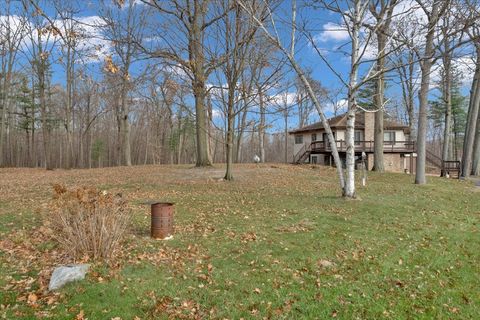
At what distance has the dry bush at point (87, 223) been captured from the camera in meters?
4.86

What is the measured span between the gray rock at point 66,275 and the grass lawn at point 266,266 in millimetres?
107

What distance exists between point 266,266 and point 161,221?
83.5 inches

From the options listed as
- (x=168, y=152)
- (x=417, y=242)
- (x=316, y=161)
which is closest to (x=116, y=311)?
(x=417, y=242)

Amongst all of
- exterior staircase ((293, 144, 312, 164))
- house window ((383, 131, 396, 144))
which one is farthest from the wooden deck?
house window ((383, 131, 396, 144))

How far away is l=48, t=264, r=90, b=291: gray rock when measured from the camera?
4.11 meters

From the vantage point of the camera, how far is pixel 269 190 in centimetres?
1138

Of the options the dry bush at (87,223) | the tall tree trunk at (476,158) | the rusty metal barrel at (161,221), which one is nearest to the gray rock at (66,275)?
the dry bush at (87,223)

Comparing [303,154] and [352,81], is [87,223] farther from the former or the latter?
[303,154]

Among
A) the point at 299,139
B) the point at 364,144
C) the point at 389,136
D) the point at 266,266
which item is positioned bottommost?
the point at 266,266

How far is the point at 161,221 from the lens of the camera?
596 centimetres

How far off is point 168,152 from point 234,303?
139 ft

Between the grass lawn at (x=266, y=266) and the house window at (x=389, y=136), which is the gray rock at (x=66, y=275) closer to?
the grass lawn at (x=266, y=266)

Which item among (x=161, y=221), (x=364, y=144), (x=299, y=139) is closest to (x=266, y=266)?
(x=161, y=221)

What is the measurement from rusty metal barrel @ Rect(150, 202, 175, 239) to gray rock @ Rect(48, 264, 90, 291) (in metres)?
1.64
